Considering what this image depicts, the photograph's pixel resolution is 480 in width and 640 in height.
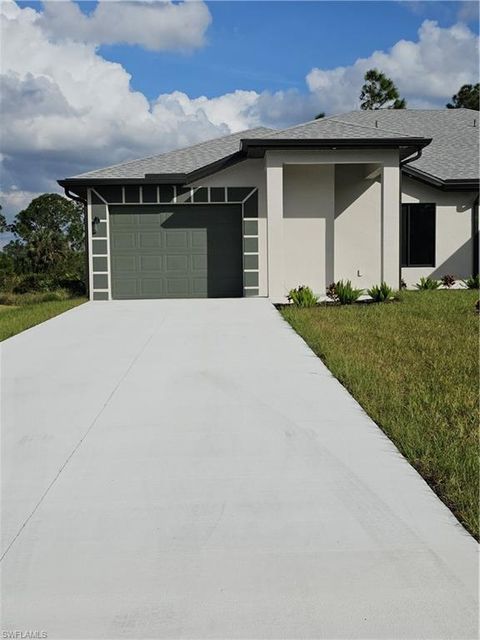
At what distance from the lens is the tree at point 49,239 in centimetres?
2941

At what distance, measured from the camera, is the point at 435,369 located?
7.25m

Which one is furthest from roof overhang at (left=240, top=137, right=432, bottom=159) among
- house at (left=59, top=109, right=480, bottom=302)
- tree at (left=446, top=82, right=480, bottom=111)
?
tree at (left=446, top=82, right=480, bottom=111)

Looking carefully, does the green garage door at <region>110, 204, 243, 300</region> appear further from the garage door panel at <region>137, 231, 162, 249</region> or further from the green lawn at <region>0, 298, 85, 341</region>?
the green lawn at <region>0, 298, 85, 341</region>

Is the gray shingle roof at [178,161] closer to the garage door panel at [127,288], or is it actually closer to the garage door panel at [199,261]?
the garage door panel at [199,261]

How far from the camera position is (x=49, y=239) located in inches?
1190

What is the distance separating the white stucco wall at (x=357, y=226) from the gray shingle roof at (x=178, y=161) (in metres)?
2.77

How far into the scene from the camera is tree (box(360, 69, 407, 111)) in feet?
133

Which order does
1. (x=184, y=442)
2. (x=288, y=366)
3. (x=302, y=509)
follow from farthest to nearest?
(x=288, y=366)
(x=184, y=442)
(x=302, y=509)

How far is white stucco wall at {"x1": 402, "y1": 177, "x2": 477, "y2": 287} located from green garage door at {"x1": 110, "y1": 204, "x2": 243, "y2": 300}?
17.9 feet

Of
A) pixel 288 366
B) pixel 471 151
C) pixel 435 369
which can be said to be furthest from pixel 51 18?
pixel 471 151

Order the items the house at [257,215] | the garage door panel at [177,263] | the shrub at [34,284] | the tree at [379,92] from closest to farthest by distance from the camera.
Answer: the house at [257,215] < the garage door panel at [177,263] < the shrub at [34,284] < the tree at [379,92]

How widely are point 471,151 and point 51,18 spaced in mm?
13799

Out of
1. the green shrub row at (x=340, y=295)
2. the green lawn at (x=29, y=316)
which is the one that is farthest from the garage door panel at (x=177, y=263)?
the green shrub row at (x=340, y=295)

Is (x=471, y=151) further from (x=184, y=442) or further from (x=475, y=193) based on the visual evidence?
Answer: (x=184, y=442)
